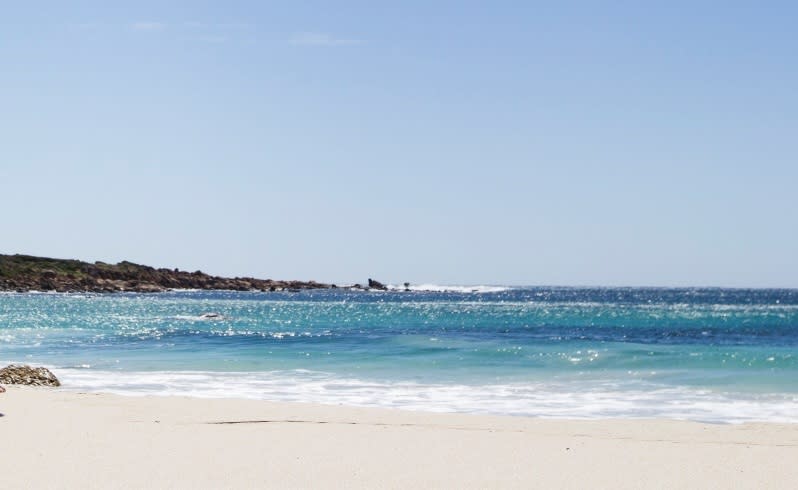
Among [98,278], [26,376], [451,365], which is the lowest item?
[451,365]

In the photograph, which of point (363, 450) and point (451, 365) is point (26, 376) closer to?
point (363, 450)

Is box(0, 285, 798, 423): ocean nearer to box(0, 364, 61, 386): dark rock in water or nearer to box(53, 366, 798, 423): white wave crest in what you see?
box(53, 366, 798, 423): white wave crest

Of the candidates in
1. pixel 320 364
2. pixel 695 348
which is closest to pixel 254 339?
pixel 320 364

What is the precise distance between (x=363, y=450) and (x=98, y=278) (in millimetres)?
127589

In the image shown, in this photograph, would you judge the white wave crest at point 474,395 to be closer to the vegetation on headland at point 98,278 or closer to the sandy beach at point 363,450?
the sandy beach at point 363,450

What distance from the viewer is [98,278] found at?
130500 mm

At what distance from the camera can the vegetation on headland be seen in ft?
389

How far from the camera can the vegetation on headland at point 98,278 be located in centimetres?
11844

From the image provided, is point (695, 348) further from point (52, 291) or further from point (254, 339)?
point (52, 291)

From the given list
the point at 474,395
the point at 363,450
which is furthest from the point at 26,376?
the point at 363,450

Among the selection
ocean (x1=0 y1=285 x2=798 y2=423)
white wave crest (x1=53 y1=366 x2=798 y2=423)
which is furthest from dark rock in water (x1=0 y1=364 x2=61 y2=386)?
ocean (x1=0 y1=285 x2=798 y2=423)

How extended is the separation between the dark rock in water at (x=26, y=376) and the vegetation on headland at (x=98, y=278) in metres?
102

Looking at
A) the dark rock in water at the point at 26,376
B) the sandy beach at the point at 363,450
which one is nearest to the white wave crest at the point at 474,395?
the dark rock in water at the point at 26,376

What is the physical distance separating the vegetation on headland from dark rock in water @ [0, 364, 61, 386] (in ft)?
336
